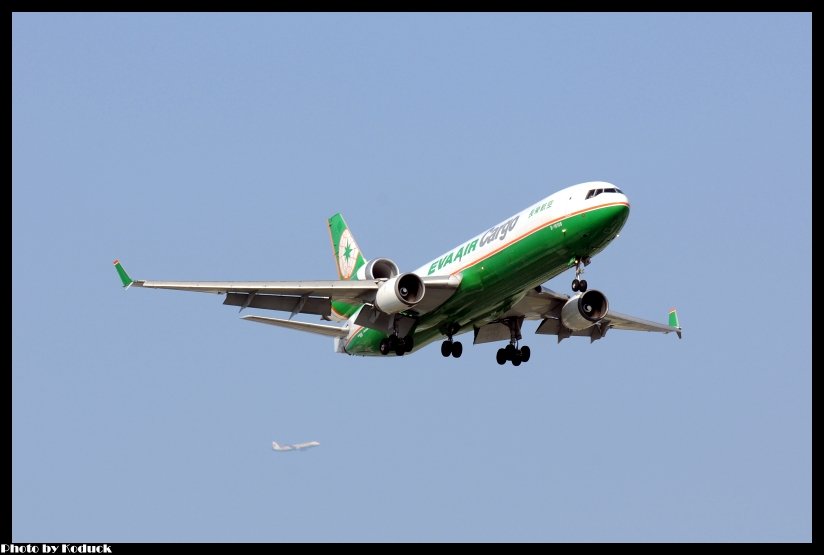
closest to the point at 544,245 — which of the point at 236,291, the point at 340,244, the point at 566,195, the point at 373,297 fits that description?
the point at 566,195

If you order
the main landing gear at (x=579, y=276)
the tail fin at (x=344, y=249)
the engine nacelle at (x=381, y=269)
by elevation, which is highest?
the tail fin at (x=344, y=249)

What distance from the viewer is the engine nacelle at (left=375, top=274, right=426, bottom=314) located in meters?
44.8

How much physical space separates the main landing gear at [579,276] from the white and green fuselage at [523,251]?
0.20 metres

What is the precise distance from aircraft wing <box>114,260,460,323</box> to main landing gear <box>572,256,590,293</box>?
164 inches

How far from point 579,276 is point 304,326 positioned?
11.7 meters

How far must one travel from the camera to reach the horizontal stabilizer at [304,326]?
157ft

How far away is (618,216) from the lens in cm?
4200

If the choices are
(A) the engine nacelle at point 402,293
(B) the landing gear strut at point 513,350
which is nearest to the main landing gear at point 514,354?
(B) the landing gear strut at point 513,350

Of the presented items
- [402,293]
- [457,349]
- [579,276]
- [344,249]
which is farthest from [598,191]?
[344,249]

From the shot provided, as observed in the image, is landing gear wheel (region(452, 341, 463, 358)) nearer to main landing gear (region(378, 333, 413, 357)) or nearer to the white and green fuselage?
the white and green fuselage

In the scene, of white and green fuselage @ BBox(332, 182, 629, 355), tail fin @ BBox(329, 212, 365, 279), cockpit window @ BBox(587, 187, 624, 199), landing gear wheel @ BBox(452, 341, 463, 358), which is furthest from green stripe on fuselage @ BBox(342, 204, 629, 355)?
tail fin @ BBox(329, 212, 365, 279)

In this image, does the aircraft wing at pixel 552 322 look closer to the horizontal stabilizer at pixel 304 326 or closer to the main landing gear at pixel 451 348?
the main landing gear at pixel 451 348

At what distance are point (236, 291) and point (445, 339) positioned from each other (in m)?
8.58

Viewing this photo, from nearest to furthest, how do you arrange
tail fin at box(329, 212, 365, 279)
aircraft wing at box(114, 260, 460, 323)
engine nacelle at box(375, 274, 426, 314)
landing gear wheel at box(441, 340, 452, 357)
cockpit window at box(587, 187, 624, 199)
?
cockpit window at box(587, 187, 624, 199)
aircraft wing at box(114, 260, 460, 323)
engine nacelle at box(375, 274, 426, 314)
landing gear wheel at box(441, 340, 452, 357)
tail fin at box(329, 212, 365, 279)
